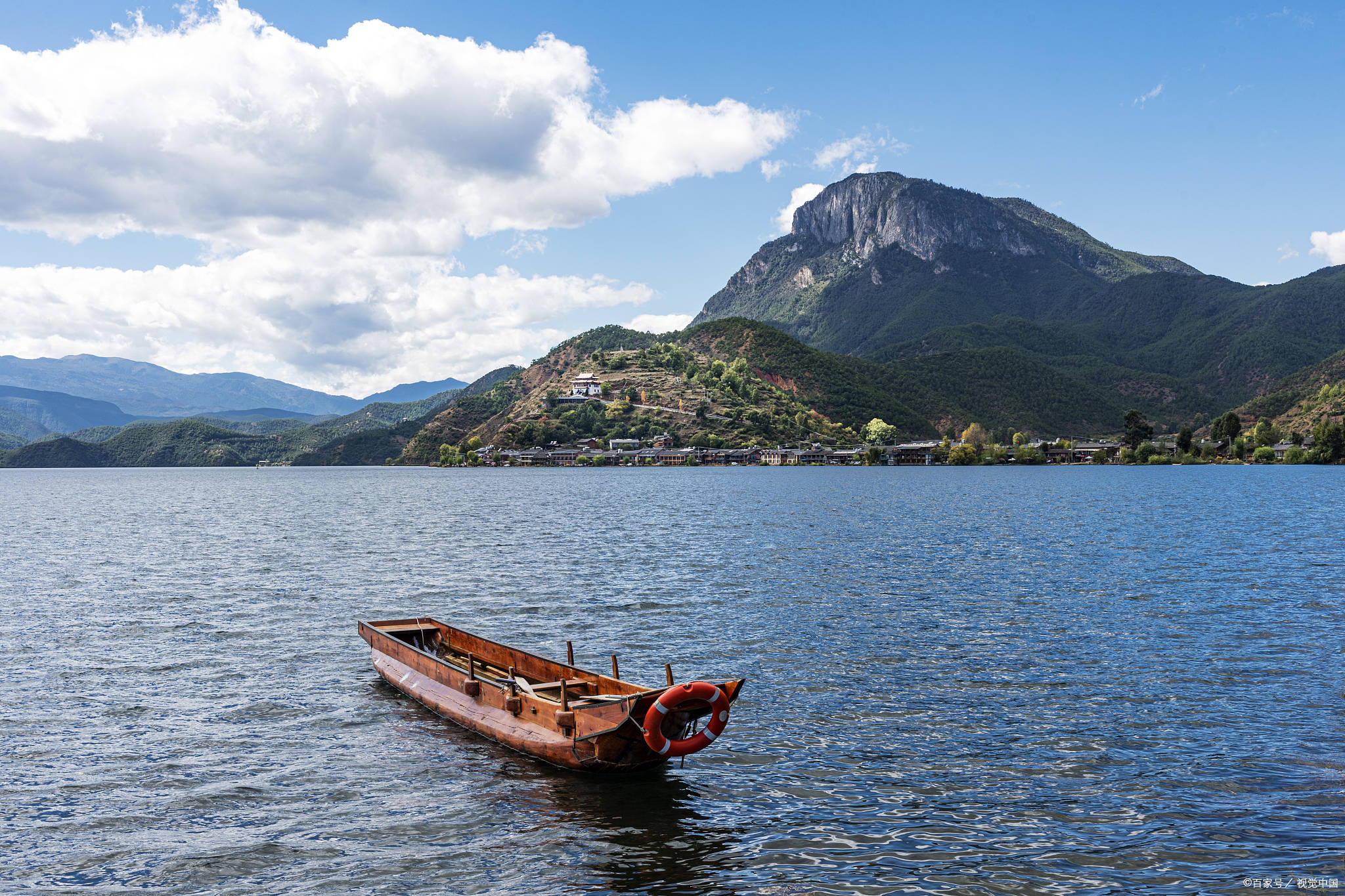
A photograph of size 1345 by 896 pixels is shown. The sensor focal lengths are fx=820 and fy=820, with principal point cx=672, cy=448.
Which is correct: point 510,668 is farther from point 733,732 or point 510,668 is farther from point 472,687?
point 733,732

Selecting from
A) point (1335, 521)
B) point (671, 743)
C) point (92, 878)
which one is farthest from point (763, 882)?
point (1335, 521)

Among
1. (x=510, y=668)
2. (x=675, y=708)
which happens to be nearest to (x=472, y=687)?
(x=510, y=668)

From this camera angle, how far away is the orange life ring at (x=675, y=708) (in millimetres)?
19969

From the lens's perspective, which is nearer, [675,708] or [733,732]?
[675,708]

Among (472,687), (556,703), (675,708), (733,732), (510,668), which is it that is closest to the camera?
(675,708)

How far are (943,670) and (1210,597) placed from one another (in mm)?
24699

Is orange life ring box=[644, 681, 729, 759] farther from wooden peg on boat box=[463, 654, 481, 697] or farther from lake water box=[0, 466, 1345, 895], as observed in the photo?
wooden peg on boat box=[463, 654, 481, 697]

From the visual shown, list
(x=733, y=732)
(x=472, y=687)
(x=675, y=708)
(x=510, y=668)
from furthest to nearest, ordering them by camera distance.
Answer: (x=510, y=668)
(x=472, y=687)
(x=733, y=732)
(x=675, y=708)

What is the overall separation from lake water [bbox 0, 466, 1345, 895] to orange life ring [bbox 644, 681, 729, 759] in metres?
1.23

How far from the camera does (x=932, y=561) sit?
59.8m

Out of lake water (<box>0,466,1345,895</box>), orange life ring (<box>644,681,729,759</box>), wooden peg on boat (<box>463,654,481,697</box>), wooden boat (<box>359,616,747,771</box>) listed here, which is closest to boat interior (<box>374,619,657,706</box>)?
wooden boat (<box>359,616,747,771</box>)

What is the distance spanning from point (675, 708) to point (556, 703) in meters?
4.07

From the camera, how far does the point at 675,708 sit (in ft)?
65.9

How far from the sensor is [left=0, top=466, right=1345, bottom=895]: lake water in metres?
16.7
